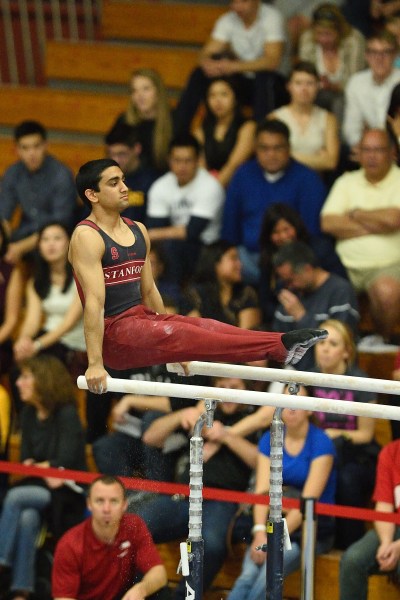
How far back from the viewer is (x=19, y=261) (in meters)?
7.30

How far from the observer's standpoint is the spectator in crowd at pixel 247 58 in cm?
748

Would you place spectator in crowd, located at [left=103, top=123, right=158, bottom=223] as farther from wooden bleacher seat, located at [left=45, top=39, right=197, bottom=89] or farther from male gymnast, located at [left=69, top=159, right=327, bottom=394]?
male gymnast, located at [left=69, top=159, right=327, bottom=394]

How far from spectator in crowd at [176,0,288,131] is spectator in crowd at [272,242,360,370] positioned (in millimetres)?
1626

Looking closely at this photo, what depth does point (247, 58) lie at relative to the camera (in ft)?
25.2

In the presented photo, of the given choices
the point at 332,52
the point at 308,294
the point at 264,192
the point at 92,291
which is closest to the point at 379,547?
the point at 308,294

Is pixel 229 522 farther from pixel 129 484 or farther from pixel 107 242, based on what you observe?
pixel 107 242

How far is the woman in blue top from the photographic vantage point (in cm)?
541

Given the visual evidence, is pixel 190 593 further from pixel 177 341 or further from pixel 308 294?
pixel 308 294

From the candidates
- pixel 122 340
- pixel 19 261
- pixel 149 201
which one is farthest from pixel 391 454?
pixel 19 261

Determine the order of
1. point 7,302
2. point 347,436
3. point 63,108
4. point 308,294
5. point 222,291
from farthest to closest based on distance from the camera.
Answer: point 63,108 < point 7,302 < point 222,291 < point 308,294 < point 347,436

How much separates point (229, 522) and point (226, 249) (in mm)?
1509

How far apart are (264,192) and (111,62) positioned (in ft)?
7.29

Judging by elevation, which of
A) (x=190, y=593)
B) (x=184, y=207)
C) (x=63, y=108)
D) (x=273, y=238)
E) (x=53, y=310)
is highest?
(x=63, y=108)

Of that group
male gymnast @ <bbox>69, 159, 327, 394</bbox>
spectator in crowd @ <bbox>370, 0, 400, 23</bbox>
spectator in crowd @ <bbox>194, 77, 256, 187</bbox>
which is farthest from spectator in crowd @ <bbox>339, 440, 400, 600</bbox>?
spectator in crowd @ <bbox>370, 0, 400, 23</bbox>
